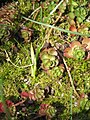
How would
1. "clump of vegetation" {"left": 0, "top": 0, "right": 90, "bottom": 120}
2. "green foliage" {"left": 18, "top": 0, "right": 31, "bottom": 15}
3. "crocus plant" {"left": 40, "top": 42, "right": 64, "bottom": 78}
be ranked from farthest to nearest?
"green foliage" {"left": 18, "top": 0, "right": 31, "bottom": 15}, "crocus plant" {"left": 40, "top": 42, "right": 64, "bottom": 78}, "clump of vegetation" {"left": 0, "top": 0, "right": 90, "bottom": 120}

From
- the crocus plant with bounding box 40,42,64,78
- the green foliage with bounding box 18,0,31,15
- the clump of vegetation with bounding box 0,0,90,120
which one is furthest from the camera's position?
the green foliage with bounding box 18,0,31,15

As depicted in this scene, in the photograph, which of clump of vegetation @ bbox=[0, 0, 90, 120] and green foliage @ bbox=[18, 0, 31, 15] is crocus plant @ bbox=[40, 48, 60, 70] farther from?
green foliage @ bbox=[18, 0, 31, 15]

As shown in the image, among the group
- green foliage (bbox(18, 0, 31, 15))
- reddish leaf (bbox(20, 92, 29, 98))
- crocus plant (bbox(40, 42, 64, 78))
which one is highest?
green foliage (bbox(18, 0, 31, 15))

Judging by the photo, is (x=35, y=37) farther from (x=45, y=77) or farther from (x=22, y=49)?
(x=45, y=77)

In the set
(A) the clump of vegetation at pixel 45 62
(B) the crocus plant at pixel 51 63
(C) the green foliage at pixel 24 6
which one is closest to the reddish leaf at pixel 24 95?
(A) the clump of vegetation at pixel 45 62

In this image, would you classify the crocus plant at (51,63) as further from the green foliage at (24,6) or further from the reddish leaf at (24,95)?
the green foliage at (24,6)

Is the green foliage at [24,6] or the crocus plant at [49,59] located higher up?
the green foliage at [24,6]

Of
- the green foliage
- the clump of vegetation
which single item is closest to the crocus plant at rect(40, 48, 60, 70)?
the clump of vegetation

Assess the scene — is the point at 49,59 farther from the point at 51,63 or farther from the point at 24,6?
the point at 24,6
